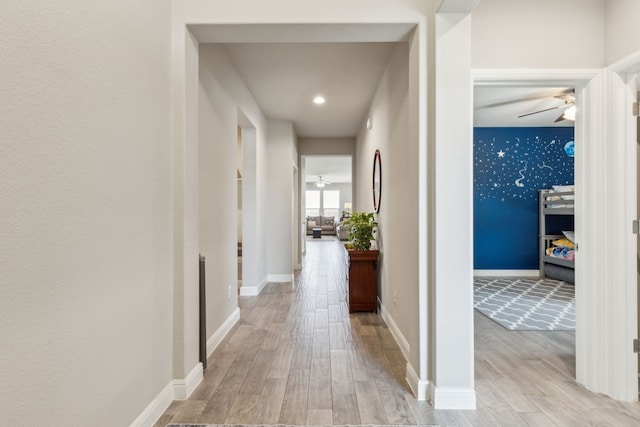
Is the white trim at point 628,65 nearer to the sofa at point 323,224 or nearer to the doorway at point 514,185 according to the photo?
the doorway at point 514,185

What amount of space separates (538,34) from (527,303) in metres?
3.24

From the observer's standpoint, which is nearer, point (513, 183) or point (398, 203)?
point (398, 203)

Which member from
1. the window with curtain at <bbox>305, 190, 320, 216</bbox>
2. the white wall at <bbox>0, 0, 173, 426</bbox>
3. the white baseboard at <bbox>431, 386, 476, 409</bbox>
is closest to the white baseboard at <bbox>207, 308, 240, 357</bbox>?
the white wall at <bbox>0, 0, 173, 426</bbox>

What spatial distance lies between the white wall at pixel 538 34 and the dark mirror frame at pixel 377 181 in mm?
1783

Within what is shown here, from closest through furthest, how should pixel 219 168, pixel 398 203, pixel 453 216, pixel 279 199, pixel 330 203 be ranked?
pixel 453 216
pixel 398 203
pixel 219 168
pixel 279 199
pixel 330 203

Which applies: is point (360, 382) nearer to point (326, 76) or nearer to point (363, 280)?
point (363, 280)

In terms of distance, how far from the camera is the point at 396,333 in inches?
117

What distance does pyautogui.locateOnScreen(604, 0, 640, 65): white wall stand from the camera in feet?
6.33

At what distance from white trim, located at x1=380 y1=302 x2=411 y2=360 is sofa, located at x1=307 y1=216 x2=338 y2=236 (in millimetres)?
11400

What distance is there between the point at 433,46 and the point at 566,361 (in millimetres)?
2481

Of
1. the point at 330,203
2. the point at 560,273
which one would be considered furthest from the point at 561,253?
the point at 330,203

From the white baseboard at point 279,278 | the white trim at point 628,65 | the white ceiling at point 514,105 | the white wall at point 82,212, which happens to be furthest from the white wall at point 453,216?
the white baseboard at point 279,278

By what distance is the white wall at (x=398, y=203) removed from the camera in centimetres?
213

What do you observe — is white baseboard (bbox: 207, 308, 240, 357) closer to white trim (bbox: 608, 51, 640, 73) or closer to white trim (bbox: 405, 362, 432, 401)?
white trim (bbox: 405, 362, 432, 401)
